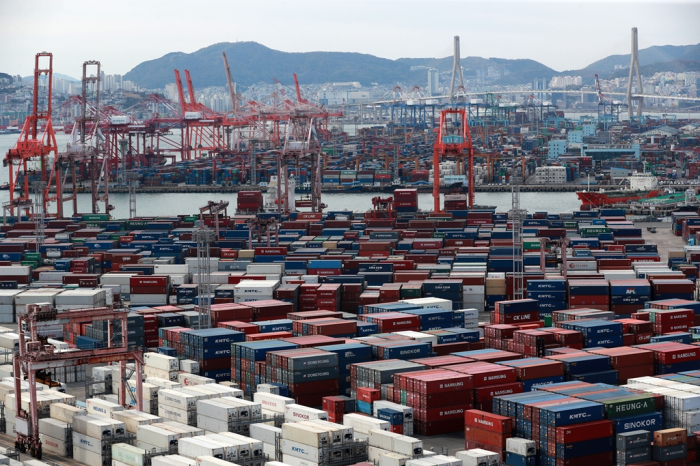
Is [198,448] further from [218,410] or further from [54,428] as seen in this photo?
[54,428]

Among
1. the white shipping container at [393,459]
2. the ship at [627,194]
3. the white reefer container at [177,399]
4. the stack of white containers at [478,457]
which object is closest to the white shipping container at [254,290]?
the white reefer container at [177,399]

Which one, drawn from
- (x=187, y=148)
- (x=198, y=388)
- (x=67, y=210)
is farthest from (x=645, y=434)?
(x=187, y=148)

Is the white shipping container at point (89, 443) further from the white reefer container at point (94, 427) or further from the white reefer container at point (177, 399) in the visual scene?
the white reefer container at point (177, 399)

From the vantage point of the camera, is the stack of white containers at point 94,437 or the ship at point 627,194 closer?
the stack of white containers at point 94,437

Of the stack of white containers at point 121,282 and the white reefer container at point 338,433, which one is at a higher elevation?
the stack of white containers at point 121,282

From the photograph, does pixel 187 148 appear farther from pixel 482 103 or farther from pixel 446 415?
pixel 446 415

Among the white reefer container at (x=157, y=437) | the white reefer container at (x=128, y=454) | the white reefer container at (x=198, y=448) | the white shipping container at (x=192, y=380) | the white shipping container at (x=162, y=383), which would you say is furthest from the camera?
the white shipping container at (x=192, y=380)

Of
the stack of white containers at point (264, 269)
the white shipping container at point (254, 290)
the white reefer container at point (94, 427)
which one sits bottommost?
the white reefer container at point (94, 427)
